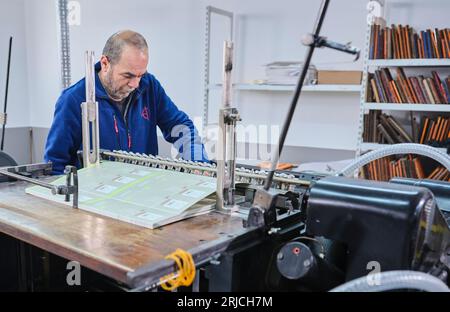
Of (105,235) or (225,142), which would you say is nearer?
(105,235)

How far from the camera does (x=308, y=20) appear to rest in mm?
3008

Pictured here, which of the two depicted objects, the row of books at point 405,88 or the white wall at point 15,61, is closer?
the row of books at point 405,88

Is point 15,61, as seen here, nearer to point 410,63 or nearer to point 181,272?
point 410,63

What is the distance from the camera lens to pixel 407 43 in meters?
2.40

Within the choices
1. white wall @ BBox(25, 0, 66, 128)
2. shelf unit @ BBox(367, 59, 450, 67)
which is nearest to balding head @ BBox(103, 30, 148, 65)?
shelf unit @ BBox(367, 59, 450, 67)

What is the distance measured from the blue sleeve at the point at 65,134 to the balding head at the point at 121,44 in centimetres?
23

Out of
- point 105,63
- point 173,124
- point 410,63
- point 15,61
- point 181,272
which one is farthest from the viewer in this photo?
point 15,61

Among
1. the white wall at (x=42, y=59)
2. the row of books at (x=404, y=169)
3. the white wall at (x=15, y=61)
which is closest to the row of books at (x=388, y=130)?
the row of books at (x=404, y=169)

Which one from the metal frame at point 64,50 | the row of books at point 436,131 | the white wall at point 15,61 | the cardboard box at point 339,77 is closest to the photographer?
the metal frame at point 64,50

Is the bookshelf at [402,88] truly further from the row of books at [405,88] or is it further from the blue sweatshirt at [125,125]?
the blue sweatshirt at [125,125]

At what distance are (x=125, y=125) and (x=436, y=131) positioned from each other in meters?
1.75

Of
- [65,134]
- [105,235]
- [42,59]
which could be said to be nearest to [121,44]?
[65,134]

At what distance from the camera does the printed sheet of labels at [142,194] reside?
3.00ft

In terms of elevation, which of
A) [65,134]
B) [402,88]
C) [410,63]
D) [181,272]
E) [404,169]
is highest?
[410,63]
